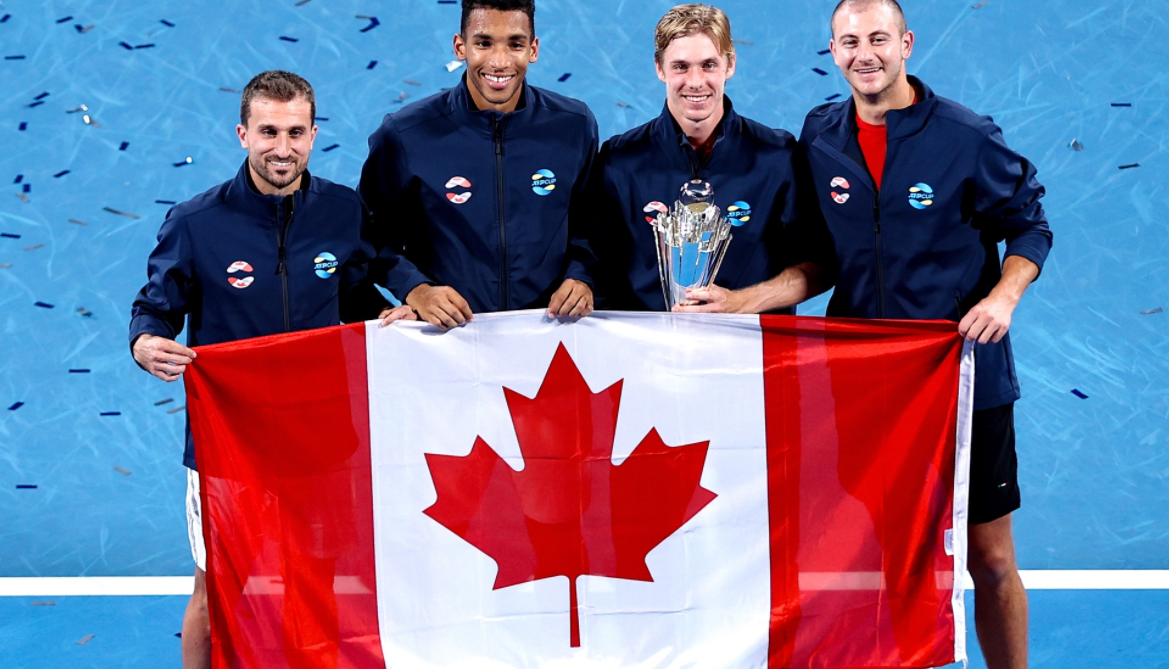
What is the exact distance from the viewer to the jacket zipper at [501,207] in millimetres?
Result: 2912

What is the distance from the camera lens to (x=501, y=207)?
291cm

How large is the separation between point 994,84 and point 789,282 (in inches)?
70.8

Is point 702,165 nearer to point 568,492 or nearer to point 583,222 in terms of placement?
point 583,222

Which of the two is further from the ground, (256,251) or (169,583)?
(256,251)

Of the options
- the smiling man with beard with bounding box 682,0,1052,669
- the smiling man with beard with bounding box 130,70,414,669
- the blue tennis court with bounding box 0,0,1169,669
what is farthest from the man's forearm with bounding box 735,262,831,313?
the blue tennis court with bounding box 0,0,1169,669

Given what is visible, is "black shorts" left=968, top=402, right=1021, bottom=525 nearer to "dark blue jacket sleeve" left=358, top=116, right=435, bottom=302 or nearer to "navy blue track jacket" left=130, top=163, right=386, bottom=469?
"dark blue jacket sleeve" left=358, top=116, right=435, bottom=302

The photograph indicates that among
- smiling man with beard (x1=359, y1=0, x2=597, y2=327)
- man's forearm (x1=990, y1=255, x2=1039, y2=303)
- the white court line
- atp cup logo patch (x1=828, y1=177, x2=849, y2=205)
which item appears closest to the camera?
man's forearm (x1=990, y1=255, x2=1039, y2=303)

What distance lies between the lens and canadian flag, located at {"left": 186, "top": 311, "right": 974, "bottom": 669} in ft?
8.86

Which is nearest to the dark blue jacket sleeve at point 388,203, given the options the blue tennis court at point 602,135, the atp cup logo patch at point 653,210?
the atp cup logo patch at point 653,210

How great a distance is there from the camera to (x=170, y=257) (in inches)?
110

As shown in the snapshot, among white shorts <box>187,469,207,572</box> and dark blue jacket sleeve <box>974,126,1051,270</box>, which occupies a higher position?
dark blue jacket sleeve <box>974,126,1051,270</box>

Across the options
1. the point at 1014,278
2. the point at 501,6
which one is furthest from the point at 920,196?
the point at 501,6

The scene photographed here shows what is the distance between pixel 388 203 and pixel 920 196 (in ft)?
4.33

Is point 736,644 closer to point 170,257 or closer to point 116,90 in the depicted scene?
point 170,257
